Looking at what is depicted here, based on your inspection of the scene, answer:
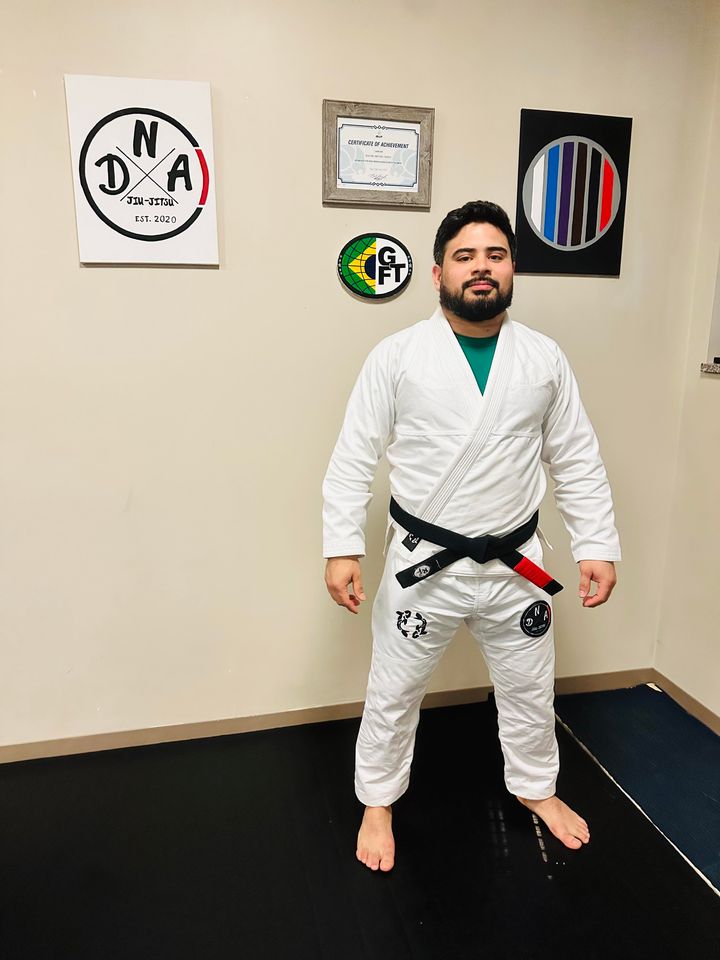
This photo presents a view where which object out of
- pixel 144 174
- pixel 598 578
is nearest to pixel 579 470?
pixel 598 578

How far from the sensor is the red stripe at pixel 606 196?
205cm

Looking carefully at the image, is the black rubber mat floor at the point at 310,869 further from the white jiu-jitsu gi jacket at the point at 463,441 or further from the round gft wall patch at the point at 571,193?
the round gft wall patch at the point at 571,193

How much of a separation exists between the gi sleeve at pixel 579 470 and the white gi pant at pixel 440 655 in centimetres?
17

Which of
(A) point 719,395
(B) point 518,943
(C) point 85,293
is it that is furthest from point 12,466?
(A) point 719,395

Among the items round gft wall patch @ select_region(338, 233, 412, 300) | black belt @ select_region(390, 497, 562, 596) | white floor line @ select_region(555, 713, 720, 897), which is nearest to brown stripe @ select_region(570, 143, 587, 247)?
round gft wall patch @ select_region(338, 233, 412, 300)

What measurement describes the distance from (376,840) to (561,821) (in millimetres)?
512

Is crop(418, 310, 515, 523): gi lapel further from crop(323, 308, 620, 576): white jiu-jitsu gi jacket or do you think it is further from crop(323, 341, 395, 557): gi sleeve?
crop(323, 341, 395, 557): gi sleeve

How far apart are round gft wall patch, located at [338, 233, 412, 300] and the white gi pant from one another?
0.82 m

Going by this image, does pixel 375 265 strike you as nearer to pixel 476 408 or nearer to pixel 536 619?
pixel 476 408

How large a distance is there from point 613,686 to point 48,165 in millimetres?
2517

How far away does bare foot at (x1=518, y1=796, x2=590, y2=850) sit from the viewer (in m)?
1.76

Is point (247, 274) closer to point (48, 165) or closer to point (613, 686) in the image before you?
point (48, 165)

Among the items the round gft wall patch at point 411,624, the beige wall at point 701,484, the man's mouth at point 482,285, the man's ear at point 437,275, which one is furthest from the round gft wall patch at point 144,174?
the beige wall at point 701,484

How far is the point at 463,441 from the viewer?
5.15 feet
